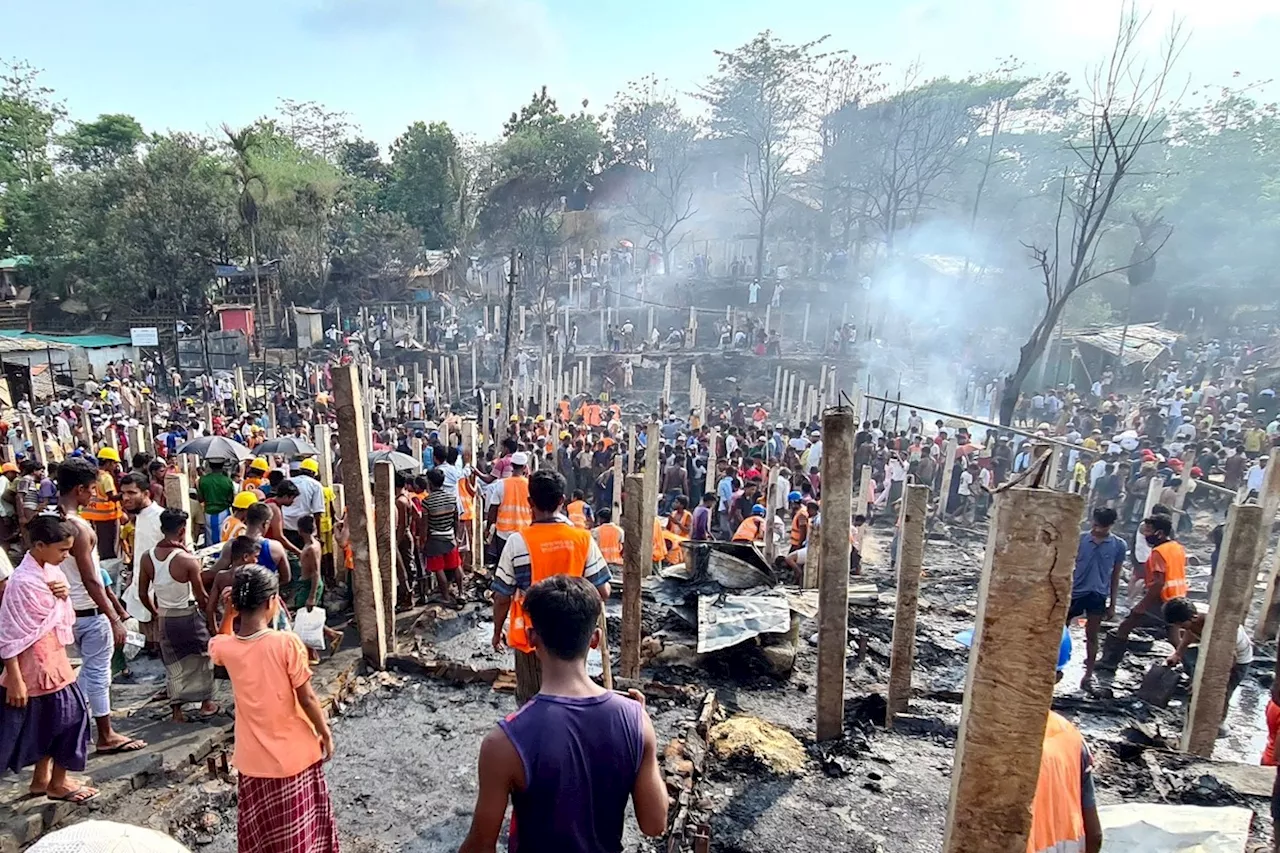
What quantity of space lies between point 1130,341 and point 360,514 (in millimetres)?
32030

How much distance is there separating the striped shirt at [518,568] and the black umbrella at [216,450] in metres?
7.43

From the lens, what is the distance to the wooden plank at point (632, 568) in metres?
6.07

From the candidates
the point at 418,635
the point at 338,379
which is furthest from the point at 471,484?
the point at 338,379

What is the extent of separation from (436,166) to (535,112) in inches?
327

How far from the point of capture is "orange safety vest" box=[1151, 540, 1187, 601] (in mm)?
7208

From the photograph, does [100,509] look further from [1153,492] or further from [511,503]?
[1153,492]

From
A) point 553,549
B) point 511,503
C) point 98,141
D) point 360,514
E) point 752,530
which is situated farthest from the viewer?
point 98,141

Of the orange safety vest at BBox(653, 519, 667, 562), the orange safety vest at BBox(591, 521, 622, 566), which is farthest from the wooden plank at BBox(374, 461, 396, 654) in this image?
the orange safety vest at BBox(653, 519, 667, 562)

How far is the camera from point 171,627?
18.4 ft

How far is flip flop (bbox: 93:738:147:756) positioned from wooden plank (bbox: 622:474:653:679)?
382 cm

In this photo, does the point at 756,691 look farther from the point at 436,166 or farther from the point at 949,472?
the point at 436,166

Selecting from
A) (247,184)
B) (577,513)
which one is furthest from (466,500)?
(247,184)

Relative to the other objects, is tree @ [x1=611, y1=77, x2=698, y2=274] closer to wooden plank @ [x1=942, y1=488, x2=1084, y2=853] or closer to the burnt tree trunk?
the burnt tree trunk

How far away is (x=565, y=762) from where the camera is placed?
237 centimetres
